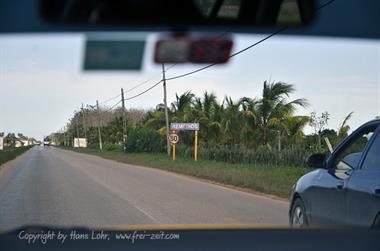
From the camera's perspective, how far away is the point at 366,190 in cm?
552

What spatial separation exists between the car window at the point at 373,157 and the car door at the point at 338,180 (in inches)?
6.4

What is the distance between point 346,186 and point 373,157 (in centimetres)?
39

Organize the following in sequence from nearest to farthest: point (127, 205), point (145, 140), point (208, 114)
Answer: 1. point (127, 205)
2. point (208, 114)
3. point (145, 140)

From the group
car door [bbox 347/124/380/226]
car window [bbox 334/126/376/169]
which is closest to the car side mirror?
car window [bbox 334/126/376/169]

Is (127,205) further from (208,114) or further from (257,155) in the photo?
(257,155)

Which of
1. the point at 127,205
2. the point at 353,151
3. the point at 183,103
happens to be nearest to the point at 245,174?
the point at 127,205

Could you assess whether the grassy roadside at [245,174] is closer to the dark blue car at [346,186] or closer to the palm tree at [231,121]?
the palm tree at [231,121]

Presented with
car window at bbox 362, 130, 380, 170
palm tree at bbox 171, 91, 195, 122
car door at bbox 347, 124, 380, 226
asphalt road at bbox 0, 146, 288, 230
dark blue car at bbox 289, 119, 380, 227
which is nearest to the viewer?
car door at bbox 347, 124, 380, 226

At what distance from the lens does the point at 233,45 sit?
15.3 ft

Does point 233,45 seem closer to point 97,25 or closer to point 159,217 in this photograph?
point 97,25

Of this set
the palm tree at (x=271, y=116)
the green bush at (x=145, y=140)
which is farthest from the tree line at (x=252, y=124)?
the green bush at (x=145, y=140)

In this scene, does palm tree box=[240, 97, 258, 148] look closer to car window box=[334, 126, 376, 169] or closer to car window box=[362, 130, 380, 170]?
car window box=[334, 126, 376, 169]

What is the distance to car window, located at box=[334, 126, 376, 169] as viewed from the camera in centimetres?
627

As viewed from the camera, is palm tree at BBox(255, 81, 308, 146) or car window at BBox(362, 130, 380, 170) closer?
car window at BBox(362, 130, 380, 170)
